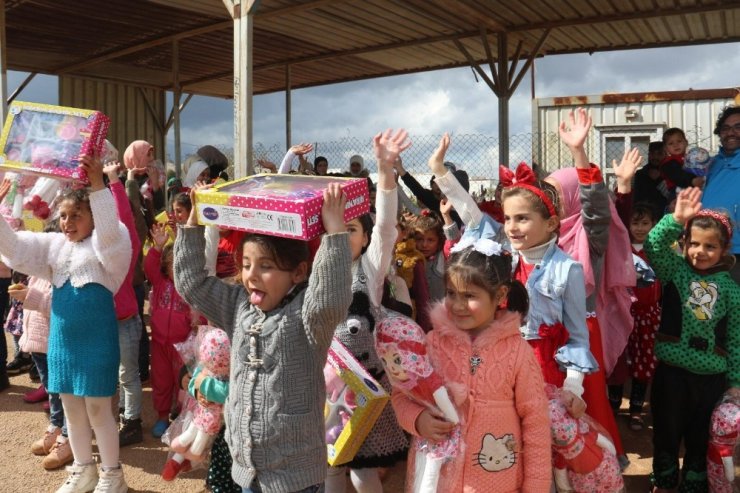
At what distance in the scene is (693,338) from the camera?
313 cm

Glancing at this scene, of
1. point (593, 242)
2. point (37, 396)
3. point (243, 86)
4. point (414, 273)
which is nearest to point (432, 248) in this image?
point (414, 273)

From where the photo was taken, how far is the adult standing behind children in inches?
165

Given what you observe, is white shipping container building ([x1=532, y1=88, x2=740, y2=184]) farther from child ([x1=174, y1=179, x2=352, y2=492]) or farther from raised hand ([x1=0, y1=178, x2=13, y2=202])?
child ([x1=174, y1=179, x2=352, y2=492])

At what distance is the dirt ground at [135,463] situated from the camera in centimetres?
357

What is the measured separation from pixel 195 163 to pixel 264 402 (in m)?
4.06

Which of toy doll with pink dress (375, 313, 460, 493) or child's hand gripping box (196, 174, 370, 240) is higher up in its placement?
child's hand gripping box (196, 174, 370, 240)

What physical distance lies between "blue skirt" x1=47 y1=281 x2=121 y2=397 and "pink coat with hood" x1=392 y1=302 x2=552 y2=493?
5.72 feet

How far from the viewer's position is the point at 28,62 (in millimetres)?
12594

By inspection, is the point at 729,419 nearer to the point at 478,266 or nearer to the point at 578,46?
the point at 478,266

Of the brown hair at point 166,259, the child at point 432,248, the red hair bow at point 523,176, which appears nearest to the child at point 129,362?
the brown hair at point 166,259

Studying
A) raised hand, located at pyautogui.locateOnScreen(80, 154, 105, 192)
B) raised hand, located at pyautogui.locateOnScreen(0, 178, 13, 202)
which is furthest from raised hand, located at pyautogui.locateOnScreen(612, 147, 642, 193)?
raised hand, located at pyautogui.locateOnScreen(0, 178, 13, 202)

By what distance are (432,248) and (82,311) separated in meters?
2.48

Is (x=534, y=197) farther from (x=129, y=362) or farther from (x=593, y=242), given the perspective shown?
(x=129, y=362)

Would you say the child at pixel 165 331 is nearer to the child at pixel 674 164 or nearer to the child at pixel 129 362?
the child at pixel 129 362
